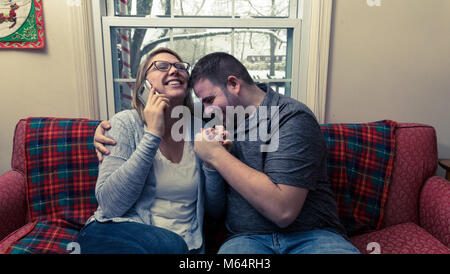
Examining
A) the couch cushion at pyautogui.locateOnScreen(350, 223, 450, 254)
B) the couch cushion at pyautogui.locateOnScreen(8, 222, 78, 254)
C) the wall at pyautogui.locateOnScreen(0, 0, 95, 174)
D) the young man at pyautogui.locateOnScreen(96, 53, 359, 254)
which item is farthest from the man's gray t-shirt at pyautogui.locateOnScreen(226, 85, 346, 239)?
the wall at pyautogui.locateOnScreen(0, 0, 95, 174)

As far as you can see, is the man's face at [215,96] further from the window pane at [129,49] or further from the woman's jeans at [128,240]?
the window pane at [129,49]

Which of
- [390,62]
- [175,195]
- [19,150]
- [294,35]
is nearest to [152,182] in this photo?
[175,195]

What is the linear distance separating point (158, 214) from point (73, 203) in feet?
1.72

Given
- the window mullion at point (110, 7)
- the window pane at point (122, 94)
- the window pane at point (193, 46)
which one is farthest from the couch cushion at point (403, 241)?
the window mullion at point (110, 7)

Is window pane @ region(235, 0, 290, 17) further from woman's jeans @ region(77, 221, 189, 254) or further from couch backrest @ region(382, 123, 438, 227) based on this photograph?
woman's jeans @ region(77, 221, 189, 254)

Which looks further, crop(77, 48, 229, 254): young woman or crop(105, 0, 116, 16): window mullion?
crop(105, 0, 116, 16): window mullion

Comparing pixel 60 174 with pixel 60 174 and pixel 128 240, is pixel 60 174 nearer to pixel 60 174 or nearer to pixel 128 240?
pixel 60 174

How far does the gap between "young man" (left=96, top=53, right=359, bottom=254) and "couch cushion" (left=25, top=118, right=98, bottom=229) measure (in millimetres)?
638

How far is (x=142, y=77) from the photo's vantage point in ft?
3.94

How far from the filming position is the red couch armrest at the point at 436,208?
1270 mm

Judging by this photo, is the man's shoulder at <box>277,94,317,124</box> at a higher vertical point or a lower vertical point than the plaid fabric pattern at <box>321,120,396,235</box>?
higher

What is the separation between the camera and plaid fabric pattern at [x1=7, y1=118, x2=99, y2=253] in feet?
4.47
